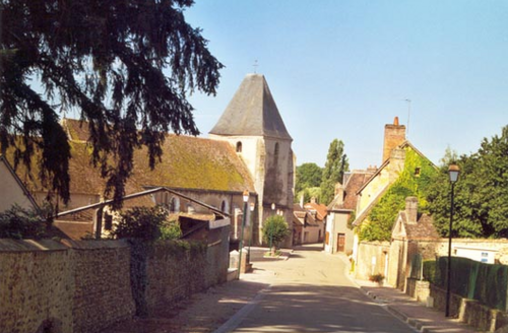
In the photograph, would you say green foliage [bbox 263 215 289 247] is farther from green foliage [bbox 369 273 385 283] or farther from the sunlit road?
the sunlit road

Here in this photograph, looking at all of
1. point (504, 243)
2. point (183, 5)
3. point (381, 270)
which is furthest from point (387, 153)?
point (183, 5)

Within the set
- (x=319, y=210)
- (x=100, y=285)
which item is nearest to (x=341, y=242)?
(x=319, y=210)

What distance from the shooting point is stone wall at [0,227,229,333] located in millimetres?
9742

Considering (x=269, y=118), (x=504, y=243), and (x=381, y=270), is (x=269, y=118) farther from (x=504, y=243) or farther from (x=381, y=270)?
(x=504, y=243)

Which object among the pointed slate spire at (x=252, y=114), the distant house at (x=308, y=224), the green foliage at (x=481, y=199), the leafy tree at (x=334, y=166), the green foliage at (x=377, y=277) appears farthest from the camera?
the leafy tree at (x=334, y=166)

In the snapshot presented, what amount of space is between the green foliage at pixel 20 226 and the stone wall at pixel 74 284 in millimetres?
252

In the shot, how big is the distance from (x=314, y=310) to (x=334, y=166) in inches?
3888

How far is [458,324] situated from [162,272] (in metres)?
8.54

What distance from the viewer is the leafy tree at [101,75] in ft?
48.1

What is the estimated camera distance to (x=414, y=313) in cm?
2361

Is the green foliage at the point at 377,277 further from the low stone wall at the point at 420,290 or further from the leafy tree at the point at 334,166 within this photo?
the leafy tree at the point at 334,166

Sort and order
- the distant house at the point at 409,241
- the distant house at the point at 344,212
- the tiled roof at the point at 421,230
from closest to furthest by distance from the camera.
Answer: the distant house at the point at 409,241 → the tiled roof at the point at 421,230 → the distant house at the point at 344,212

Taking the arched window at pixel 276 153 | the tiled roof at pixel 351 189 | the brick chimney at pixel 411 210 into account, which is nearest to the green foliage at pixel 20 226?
the brick chimney at pixel 411 210

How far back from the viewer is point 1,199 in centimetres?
2542
